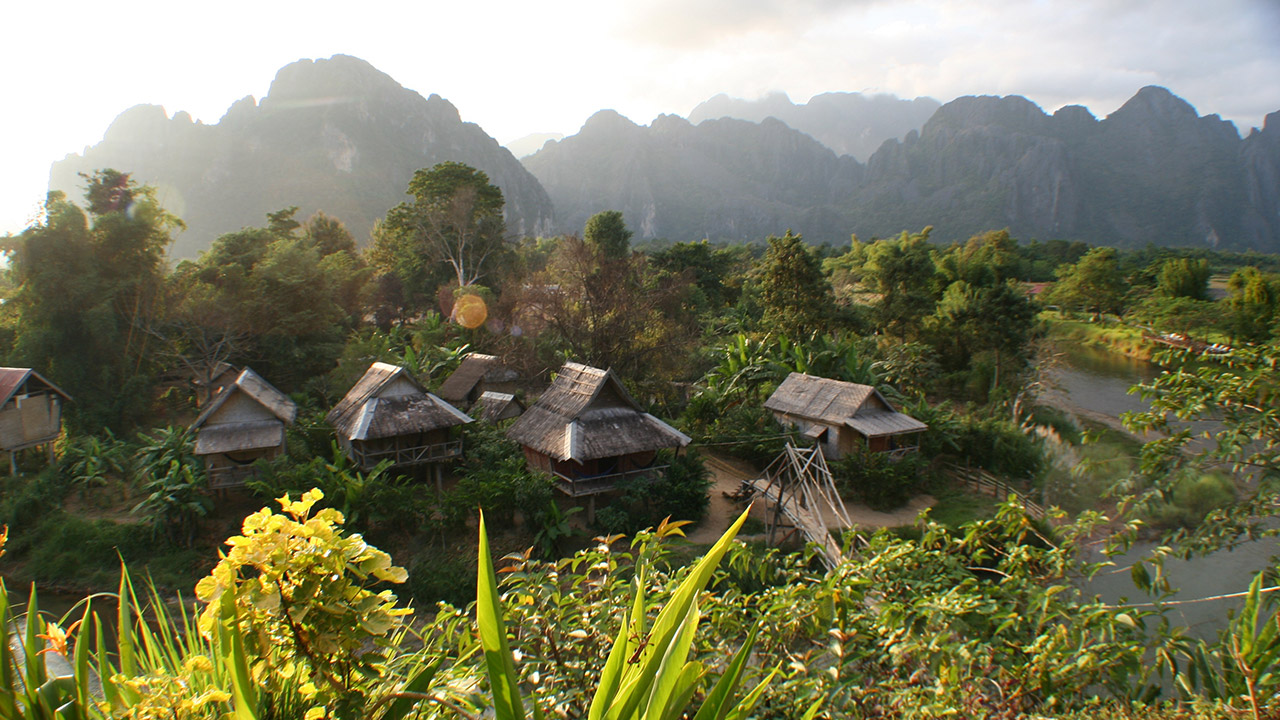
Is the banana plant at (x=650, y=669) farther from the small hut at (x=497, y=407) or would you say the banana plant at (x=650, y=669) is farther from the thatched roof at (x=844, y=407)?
the small hut at (x=497, y=407)

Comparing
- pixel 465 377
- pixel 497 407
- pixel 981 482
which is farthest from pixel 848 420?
pixel 465 377

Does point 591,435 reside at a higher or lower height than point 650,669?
lower

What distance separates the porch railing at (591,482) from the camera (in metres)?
12.1

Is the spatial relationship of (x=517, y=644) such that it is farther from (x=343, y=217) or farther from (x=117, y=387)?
(x=343, y=217)

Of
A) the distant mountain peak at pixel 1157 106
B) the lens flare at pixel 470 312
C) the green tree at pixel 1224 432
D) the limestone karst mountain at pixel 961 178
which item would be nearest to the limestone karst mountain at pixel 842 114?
the limestone karst mountain at pixel 961 178

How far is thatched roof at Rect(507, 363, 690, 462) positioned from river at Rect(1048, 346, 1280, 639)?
704cm

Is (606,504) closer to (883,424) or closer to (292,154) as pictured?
Answer: (883,424)

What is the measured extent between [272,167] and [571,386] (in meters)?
74.6

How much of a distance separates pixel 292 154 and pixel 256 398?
236 feet

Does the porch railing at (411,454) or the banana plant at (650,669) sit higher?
the banana plant at (650,669)

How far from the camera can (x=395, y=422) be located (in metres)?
12.4

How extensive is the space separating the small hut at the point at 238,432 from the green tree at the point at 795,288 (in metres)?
14.2

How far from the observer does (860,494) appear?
13.9 meters

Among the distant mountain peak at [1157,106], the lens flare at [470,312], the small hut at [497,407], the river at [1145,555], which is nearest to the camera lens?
the river at [1145,555]
